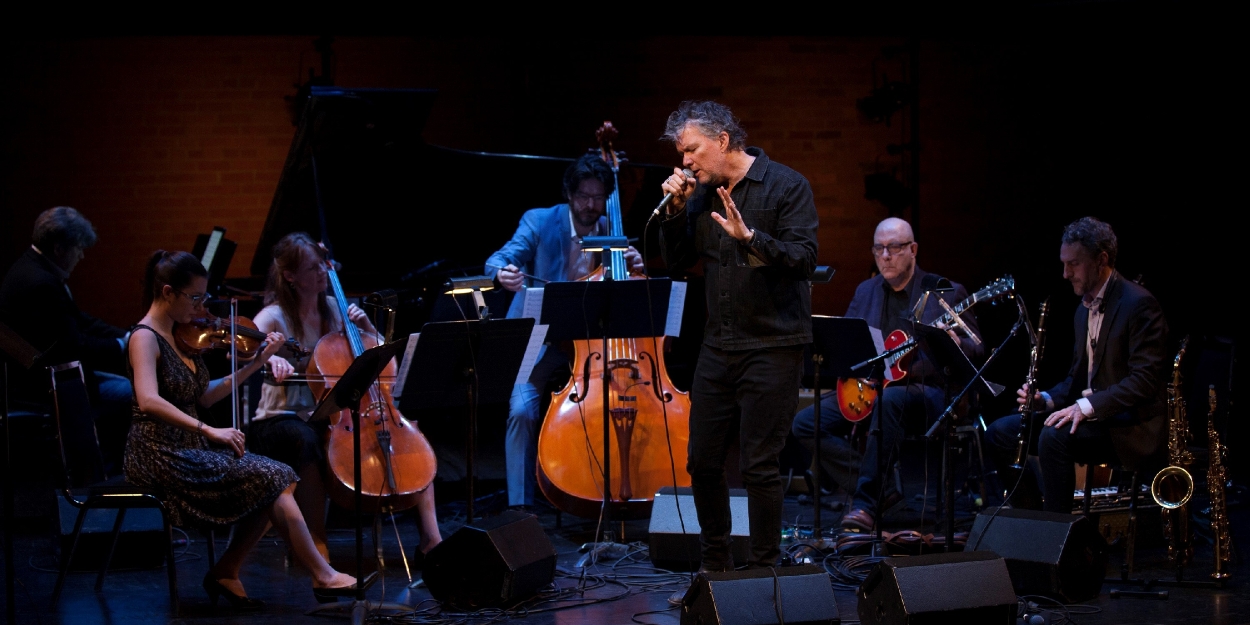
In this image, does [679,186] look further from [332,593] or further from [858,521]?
[858,521]

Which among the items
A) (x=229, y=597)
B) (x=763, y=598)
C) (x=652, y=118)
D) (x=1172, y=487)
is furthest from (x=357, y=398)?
(x=652, y=118)

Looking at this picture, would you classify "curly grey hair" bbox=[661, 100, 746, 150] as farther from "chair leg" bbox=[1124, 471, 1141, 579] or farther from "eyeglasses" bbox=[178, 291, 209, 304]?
"chair leg" bbox=[1124, 471, 1141, 579]

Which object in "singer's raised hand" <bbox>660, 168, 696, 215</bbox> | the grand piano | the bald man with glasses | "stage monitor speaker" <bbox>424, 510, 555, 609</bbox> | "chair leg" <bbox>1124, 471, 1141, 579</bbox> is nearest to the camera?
"singer's raised hand" <bbox>660, 168, 696, 215</bbox>

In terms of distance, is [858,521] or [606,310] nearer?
[606,310]

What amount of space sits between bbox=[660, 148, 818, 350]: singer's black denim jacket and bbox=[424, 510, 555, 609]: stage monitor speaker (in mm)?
1089

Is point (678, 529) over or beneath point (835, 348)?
beneath

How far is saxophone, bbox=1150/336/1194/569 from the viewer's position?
15.6 feet

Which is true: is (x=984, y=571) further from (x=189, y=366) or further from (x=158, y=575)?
(x=158, y=575)

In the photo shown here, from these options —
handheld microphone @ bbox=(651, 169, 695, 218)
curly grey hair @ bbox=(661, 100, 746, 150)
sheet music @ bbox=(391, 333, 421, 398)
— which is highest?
curly grey hair @ bbox=(661, 100, 746, 150)

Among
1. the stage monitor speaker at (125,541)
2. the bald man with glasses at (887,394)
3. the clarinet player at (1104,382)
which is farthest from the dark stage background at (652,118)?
the stage monitor speaker at (125,541)

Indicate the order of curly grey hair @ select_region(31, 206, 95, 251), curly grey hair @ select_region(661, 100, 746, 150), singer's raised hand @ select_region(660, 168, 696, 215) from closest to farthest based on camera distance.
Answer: singer's raised hand @ select_region(660, 168, 696, 215), curly grey hair @ select_region(661, 100, 746, 150), curly grey hair @ select_region(31, 206, 95, 251)

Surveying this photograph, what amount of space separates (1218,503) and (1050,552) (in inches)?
40.7

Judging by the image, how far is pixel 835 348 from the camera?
5125mm

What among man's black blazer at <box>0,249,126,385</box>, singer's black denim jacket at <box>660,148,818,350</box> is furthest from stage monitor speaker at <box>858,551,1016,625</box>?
man's black blazer at <box>0,249,126,385</box>
